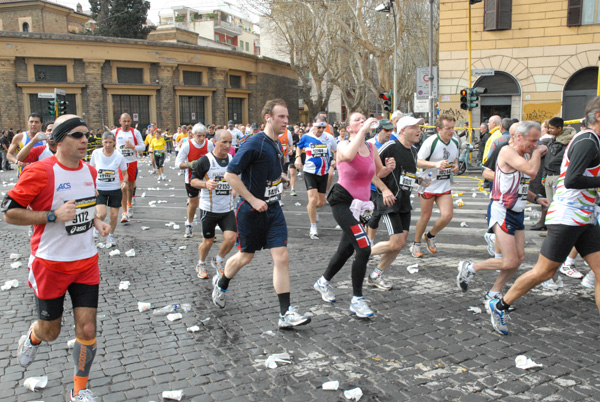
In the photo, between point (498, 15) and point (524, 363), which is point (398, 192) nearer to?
point (524, 363)

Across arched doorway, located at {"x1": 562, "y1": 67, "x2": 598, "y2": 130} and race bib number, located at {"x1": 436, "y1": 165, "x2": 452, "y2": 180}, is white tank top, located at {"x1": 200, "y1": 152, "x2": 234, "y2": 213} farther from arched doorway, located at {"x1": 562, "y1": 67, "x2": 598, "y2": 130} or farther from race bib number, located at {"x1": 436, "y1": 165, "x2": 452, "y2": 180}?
arched doorway, located at {"x1": 562, "y1": 67, "x2": 598, "y2": 130}

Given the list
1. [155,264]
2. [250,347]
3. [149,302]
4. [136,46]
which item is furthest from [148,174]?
[136,46]

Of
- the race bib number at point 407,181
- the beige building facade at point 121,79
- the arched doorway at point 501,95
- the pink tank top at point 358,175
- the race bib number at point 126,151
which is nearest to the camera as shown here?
the pink tank top at point 358,175

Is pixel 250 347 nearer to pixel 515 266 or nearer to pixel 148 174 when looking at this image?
pixel 515 266

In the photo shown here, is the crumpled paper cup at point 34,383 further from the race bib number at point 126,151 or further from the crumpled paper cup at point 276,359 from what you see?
the race bib number at point 126,151

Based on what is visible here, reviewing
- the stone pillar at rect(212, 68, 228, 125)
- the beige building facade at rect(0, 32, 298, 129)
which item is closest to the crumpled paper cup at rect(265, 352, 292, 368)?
the beige building facade at rect(0, 32, 298, 129)

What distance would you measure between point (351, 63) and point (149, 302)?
140 ft

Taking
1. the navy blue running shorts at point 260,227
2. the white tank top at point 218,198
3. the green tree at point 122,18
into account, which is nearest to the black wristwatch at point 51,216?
the navy blue running shorts at point 260,227

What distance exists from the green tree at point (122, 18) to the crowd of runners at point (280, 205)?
1788 inches

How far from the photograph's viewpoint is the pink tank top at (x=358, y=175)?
17.4 feet

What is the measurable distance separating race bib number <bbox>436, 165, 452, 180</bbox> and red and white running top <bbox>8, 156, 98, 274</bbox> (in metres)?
5.07

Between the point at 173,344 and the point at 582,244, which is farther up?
the point at 582,244

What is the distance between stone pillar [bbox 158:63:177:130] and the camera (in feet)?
138

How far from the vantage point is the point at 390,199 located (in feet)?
18.6
